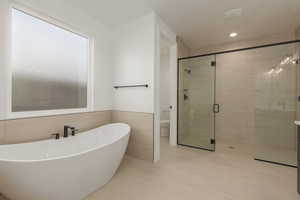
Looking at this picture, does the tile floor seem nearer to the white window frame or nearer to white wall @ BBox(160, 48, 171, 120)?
the white window frame

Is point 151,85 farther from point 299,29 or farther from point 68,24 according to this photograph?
point 299,29

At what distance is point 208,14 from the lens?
7.41ft

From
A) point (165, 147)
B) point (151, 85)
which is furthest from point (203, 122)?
point (151, 85)

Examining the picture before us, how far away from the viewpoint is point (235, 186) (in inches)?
63.9

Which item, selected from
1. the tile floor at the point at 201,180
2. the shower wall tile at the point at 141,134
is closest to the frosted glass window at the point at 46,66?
the shower wall tile at the point at 141,134

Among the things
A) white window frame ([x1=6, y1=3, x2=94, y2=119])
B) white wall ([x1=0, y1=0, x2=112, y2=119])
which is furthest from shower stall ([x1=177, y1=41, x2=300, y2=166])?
white window frame ([x1=6, y1=3, x2=94, y2=119])

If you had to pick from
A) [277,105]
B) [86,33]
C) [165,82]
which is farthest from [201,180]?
[165,82]

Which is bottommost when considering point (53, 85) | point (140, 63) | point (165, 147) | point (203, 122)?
point (165, 147)

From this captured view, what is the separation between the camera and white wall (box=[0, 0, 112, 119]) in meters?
1.46

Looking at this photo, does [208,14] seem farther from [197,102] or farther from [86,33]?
[86,33]

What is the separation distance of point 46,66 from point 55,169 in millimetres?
1494

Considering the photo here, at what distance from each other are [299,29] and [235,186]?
3239 mm

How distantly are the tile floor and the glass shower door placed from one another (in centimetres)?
59

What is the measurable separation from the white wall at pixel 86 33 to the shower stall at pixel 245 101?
169cm
